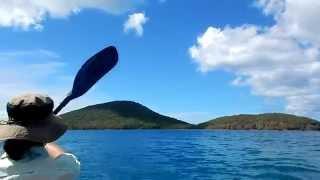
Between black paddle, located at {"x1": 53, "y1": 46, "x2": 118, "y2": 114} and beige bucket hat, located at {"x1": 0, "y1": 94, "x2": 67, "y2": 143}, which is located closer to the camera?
beige bucket hat, located at {"x1": 0, "y1": 94, "x2": 67, "y2": 143}

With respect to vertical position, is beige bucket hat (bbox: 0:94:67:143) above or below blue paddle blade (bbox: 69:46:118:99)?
below

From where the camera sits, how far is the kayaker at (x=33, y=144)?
127 inches

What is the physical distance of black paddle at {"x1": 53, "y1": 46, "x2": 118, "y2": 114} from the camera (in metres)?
4.09

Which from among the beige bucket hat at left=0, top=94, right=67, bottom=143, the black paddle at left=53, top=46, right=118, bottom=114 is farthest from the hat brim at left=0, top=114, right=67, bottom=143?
the black paddle at left=53, top=46, right=118, bottom=114

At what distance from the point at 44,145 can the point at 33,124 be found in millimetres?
152

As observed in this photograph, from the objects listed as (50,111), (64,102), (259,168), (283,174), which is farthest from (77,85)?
(259,168)

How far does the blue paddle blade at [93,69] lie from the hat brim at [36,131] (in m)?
0.79

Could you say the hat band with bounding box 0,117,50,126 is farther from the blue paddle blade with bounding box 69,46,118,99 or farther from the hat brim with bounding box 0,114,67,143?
the blue paddle blade with bounding box 69,46,118,99

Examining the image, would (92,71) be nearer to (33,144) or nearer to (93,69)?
(93,69)

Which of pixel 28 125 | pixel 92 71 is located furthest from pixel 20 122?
pixel 92 71

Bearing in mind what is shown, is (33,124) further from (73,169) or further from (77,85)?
(77,85)

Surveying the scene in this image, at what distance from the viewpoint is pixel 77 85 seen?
4.08m

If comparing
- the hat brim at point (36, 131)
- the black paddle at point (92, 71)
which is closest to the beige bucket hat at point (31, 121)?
the hat brim at point (36, 131)

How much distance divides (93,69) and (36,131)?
1.04 metres
